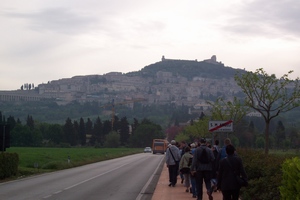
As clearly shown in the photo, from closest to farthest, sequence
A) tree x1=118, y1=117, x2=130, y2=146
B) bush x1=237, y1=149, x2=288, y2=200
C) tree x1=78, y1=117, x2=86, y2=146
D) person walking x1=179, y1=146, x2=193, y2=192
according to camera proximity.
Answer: bush x1=237, y1=149, x2=288, y2=200 → person walking x1=179, y1=146, x2=193, y2=192 → tree x1=78, y1=117, x2=86, y2=146 → tree x1=118, y1=117, x2=130, y2=146

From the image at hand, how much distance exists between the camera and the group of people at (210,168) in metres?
12.1

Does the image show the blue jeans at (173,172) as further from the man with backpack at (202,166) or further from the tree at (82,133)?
the tree at (82,133)

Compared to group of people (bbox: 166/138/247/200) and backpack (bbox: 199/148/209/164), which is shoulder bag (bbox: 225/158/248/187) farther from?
backpack (bbox: 199/148/209/164)

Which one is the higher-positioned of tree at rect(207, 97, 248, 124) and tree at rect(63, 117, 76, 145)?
tree at rect(207, 97, 248, 124)

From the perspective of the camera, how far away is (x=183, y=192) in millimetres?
20266

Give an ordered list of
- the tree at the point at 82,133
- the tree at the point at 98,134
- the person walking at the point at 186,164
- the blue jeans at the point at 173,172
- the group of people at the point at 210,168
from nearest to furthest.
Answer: the group of people at the point at 210,168 < the person walking at the point at 186,164 < the blue jeans at the point at 173,172 < the tree at the point at 82,133 < the tree at the point at 98,134

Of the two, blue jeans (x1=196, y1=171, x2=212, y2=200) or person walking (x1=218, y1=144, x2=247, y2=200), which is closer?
person walking (x1=218, y1=144, x2=247, y2=200)

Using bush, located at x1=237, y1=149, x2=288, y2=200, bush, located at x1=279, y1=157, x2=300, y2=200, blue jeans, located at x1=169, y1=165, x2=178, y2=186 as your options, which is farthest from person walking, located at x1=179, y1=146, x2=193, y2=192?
bush, located at x1=279, y1=157, x2=300, y2=200

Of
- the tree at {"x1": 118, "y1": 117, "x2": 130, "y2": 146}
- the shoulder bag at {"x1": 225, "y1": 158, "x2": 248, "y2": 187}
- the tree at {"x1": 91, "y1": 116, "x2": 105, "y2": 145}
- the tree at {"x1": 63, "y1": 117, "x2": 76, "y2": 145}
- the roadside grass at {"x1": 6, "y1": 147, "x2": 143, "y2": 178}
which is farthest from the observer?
the tree at {"x1": 118, "y1": 117, "x2": 130, "y2": 146}

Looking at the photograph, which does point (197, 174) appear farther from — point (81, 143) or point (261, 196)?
point (81, 143)

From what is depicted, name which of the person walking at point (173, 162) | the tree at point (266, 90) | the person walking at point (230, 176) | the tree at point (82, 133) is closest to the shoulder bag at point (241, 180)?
the person walking at point (230, 176)

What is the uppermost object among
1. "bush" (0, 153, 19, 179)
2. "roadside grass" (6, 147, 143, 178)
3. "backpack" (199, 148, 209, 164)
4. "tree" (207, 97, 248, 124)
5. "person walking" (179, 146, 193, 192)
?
"tree" (207, 97, 248, 124)

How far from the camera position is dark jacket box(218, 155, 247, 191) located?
39.3 ft

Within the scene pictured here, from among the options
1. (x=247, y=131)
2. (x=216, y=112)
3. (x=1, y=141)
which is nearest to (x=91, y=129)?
(x=247, y=131)
